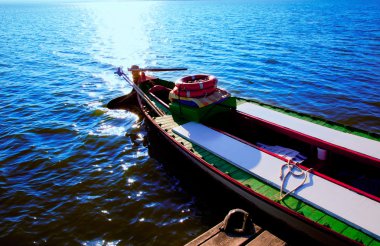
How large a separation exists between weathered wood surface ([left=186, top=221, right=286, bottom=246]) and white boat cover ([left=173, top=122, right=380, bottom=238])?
2.72 m

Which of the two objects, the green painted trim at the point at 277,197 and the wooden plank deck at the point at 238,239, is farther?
the green painted trim at the point at 277,197

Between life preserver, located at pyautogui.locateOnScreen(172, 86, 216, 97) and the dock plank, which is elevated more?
life preserver, located at pyautogui.locateOnScreen(172, 86, 216, 97)

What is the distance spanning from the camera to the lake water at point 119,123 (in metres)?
11.2

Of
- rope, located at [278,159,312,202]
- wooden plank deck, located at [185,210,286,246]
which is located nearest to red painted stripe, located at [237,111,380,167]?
rope, located at [278,159,312,202]

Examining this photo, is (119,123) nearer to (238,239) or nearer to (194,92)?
(194,92)

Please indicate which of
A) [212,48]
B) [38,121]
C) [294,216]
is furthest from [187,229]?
[212,48]

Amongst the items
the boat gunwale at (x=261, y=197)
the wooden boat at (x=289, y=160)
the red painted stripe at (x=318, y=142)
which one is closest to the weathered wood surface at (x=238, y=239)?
the boat gunwale at (x=261, y=197)

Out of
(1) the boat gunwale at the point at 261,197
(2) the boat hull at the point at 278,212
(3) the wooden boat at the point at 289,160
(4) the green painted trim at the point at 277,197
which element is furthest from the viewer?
(3) the wooden boat at the point at 289,160

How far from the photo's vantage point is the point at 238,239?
6.32 m

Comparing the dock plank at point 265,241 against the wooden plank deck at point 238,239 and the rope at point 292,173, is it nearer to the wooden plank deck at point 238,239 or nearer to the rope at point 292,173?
the wooden plank deck at point 238,239

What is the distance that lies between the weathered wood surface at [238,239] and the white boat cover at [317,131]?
19.4 feet

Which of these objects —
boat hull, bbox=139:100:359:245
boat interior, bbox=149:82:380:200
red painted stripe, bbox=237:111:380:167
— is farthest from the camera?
boat interior, bbox=149:82:380:200

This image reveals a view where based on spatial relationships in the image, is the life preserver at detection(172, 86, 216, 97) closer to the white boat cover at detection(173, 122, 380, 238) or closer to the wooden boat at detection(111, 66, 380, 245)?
the wooden boat at detection(111, 66, 380, 245)

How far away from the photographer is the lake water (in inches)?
440
